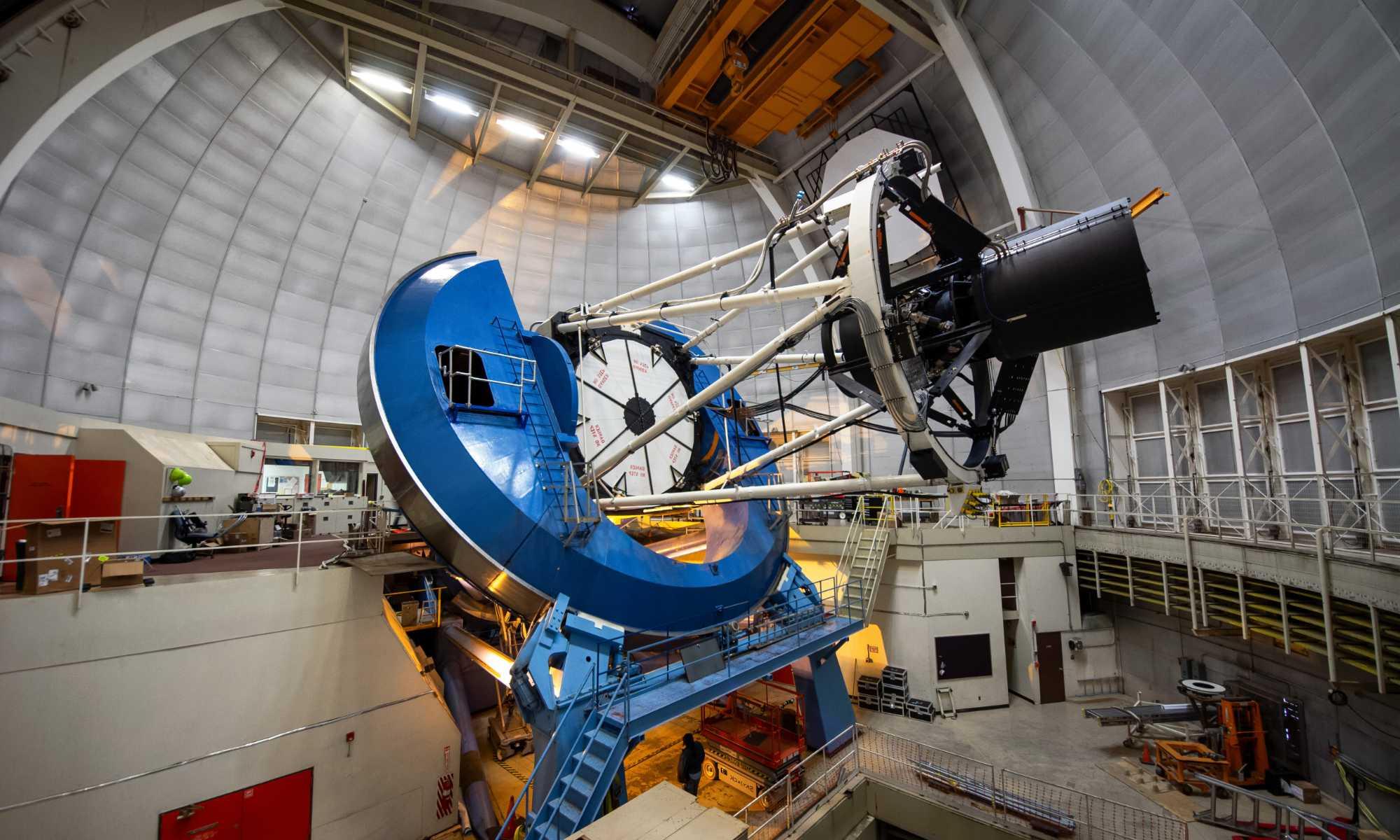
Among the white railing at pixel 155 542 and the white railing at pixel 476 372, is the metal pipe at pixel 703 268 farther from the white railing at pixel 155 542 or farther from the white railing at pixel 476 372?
the white railing at pixel 155 542

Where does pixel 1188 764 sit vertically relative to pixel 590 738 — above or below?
below

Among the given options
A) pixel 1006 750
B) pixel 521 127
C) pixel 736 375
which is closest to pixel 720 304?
pixel 736 375

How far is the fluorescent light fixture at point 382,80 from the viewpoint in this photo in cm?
1869

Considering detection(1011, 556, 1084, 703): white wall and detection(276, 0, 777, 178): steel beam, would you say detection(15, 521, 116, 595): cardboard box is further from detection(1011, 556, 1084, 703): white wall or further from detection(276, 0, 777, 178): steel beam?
detection(1011, 556, 1084, 703): white wall

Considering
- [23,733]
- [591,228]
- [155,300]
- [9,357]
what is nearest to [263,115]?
[155,300]

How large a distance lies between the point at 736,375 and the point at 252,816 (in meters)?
9.06

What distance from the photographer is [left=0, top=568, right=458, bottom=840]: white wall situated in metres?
6.57

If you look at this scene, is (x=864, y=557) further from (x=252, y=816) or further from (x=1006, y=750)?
(x=252, y=816)

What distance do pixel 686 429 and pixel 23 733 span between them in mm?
10544

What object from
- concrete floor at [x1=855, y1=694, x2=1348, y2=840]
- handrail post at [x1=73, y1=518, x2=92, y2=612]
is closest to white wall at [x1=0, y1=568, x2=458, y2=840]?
handrail post at [x1=73, y1=518, x2=92, y2=612]

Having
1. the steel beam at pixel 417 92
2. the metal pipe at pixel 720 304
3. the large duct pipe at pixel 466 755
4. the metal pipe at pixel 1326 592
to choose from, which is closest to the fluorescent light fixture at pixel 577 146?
the steel beam at pixel 417 92

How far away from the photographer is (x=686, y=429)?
42.9 ft

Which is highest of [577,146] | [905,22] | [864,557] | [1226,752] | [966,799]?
[905,22]

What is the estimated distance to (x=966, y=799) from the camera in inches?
372
